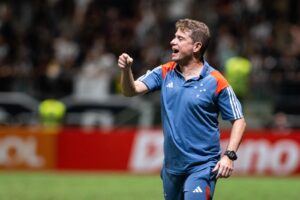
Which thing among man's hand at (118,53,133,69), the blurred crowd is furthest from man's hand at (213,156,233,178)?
the blurred crowd

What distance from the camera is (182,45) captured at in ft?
27.3

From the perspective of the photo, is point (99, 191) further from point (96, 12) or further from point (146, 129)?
point (96, 12)

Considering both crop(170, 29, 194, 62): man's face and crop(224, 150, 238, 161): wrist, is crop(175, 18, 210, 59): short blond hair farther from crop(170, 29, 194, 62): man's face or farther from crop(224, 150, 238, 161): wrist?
crop(224, 150, 238, 161): wrist

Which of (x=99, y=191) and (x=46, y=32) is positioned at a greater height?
(x=46, y=32)

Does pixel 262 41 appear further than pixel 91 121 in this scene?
Yes

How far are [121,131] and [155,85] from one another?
1146cm

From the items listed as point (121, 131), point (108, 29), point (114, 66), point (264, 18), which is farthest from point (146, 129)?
point (264, 18)

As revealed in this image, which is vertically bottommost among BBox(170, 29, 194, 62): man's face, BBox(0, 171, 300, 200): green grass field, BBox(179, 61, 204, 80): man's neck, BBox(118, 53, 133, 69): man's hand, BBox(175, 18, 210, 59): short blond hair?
BBox(0, 171, 300, 200): green grass field

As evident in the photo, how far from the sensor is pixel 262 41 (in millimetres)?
22750

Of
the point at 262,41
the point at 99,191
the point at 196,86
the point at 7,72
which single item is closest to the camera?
the point at 196,86

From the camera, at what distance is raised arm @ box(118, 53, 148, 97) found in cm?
805

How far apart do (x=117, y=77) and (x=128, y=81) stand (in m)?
12.9

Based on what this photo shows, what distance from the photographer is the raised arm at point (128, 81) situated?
805 cm

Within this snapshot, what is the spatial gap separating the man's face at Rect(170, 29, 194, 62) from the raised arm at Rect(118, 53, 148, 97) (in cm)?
44
